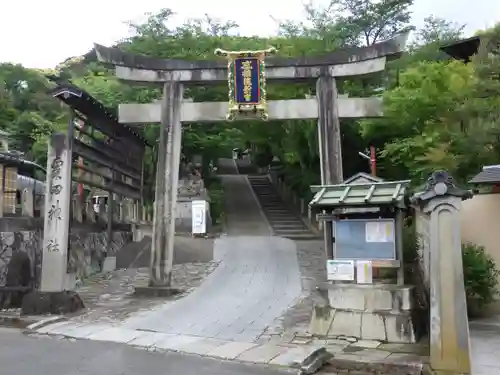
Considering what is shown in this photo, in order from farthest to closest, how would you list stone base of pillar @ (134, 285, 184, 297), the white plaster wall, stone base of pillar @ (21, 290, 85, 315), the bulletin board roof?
stone base of pillar @ (134, 285, 184, 297) < stone base of pillar @ (21, 290, 85, 315) < the white plaster wall < the bulletin board roof

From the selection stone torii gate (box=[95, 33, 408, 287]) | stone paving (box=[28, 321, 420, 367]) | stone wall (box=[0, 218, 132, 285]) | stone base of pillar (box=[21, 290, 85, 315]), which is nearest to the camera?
stone paving (box=[28, 321, 420, 367])

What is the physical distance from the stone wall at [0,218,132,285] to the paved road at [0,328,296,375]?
16.9 feet

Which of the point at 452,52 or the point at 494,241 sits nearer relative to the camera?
the point at 494,241

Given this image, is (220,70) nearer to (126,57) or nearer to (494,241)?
(126,57)

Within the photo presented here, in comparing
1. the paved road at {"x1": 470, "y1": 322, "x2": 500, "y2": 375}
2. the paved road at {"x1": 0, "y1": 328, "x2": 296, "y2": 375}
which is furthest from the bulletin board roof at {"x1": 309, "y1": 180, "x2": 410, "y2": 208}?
the paved road at {"x1": 0, "y1": 328, "x2": 296, "y2": 375}

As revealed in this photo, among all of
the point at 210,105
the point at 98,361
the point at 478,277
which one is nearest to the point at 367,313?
the point at 478,277

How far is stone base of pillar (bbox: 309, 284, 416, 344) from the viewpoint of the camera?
Result: 950 centimetres

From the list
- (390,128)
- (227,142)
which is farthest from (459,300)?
(227,142)

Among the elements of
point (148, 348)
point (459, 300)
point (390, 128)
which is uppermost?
point (390, 128)

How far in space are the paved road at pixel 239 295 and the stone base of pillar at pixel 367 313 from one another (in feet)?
5.00

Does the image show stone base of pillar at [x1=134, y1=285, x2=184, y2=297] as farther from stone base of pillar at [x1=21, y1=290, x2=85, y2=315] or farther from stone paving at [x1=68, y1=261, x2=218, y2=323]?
stone base of pillar at [x1=21, y1=290, x2=85, y2=315]

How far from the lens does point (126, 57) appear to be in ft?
52.1

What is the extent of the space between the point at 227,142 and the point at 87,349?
23.3 meters

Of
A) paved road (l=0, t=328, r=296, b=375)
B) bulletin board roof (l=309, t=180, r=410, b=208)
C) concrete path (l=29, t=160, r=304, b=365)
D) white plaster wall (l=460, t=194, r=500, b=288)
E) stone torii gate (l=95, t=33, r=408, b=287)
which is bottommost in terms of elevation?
paved road (l=0, t=328, r=296, b=375)
